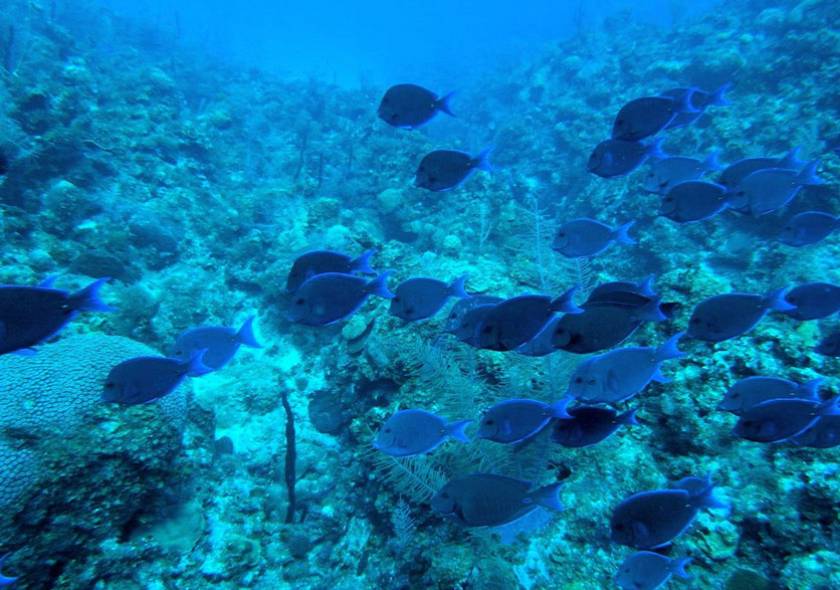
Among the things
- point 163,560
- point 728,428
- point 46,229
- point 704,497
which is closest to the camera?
point 704,497

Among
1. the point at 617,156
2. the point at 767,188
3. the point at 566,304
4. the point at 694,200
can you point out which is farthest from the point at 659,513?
the point at 767,188

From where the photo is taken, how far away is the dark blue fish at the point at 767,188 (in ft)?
12.3

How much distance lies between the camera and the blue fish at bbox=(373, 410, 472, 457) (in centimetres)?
282

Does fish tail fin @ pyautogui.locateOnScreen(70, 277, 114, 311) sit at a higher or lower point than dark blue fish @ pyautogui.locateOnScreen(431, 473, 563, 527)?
higher

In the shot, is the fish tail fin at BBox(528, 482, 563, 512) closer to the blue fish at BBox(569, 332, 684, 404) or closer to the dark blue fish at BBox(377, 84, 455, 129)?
the blue fish at BBox(569, 332, 684, 404)

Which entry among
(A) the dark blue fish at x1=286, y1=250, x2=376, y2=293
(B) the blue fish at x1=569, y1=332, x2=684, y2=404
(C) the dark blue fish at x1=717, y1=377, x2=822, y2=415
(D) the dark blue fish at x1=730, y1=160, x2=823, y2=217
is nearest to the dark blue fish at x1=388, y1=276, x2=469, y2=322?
(A) the dark blue fish at x1=286, y1=250, x2=376, y2=293

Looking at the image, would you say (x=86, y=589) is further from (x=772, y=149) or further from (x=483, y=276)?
(x=772, y=149)

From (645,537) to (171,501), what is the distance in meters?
4.00

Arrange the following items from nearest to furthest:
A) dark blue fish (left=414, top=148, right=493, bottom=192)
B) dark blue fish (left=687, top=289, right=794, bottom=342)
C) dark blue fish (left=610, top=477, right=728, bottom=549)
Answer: dark blue fish (left=610, top=477, right=728, bottom=549)
dark blue fish (left=687, top=289, right=794, bottom=342)
dark blue fish (left=414, top=148, right=493, bottom=192)

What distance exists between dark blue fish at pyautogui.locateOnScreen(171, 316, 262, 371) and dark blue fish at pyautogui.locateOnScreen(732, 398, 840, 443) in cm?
325

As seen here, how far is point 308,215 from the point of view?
8891 mm

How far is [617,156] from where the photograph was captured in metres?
3.62

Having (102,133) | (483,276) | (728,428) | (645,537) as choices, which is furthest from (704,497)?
(102,133)

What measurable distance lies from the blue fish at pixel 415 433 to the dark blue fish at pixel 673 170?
10.1ft
